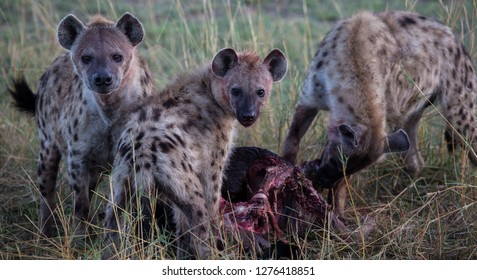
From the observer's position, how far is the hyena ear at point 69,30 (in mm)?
5098

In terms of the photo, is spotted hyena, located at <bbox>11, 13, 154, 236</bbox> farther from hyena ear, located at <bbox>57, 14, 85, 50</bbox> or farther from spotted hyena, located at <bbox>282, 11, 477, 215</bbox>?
spotted hyena, located at <bbox>282, 11, 477, 215</bbox>

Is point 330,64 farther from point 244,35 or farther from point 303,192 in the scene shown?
point 244,35

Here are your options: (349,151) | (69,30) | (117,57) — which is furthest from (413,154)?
(69,30)

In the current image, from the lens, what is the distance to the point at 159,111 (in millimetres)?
4516

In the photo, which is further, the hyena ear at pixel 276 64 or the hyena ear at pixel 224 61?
the hyena ear at pixel 276 64

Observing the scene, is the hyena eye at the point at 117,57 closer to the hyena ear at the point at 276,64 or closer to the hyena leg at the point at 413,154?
the hyena ear at the point at 276,64

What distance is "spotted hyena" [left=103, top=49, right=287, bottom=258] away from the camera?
4.28 metres

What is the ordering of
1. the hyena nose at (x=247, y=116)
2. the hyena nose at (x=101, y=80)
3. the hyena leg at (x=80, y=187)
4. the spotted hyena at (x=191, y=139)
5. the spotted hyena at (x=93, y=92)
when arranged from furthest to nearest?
the hyena leg at (x=80, y=187) → the spotted hyena at (x=93, y=92) → the hyena nose at (x=101, y=80) → the hyena nose at (x=247, y=116) → the spotted hyena at (x=191, y=139)

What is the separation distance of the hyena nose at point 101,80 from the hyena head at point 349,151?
4.28ft

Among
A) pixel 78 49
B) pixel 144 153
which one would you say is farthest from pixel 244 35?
pixel 144 153

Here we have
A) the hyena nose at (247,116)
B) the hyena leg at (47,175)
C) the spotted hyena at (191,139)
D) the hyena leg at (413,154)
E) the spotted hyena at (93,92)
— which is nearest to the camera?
the spotted hyena at (191,139)

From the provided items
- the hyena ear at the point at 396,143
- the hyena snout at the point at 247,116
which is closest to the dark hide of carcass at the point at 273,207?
the hyena snout at the point at 247,116

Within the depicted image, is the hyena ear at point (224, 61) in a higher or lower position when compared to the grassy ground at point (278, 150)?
higher

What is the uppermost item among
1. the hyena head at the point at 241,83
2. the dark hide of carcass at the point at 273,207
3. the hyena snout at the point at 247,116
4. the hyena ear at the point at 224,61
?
the hyena ear at the point at 224,61
